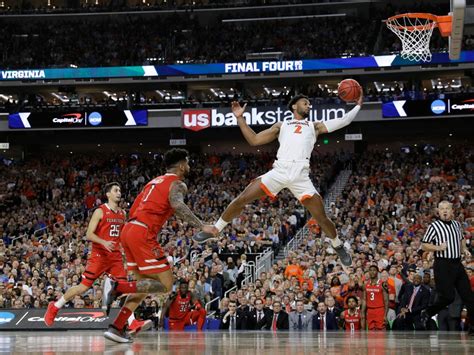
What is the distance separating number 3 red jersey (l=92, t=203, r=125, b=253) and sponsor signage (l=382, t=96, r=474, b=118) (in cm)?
2604

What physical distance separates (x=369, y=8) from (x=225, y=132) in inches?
488

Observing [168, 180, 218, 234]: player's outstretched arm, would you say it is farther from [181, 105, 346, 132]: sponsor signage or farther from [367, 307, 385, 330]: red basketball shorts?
[181, 105, 346, 132]: sponsor signage

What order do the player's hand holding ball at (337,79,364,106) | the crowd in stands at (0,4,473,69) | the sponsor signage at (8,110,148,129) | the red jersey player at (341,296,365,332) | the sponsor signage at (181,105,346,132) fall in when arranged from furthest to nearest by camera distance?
the crowd in stands at (0,4,473,69), the sponsor signage at (8,110,148,129), the sponsor signage at (181,105,346,132), the red jersey player at (341,296,365,332), the player's hand holding ball at (337,79,364,106)

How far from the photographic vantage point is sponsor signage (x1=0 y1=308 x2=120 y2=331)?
19703 mm

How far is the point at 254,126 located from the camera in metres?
40.0

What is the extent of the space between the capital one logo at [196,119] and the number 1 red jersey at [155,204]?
95.0 feet

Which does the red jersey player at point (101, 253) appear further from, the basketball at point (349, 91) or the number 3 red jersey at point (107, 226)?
the basketball at point (349, 91)

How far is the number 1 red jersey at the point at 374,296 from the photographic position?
1842 centimetres

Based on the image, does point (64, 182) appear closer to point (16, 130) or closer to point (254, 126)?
point (16, 130)

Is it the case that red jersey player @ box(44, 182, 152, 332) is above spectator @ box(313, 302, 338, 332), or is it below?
above

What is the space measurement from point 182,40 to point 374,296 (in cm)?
3091

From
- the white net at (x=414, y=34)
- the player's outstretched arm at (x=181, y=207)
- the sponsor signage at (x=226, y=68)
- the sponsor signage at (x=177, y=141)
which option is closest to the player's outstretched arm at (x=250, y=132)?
the player's outstretched arm at (x=181, y=207)

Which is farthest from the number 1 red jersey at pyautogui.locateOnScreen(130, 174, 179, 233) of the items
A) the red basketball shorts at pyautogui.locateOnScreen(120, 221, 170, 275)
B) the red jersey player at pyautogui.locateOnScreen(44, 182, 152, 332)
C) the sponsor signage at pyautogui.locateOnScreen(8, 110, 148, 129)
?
the sponsor signage at pyautogui.locateOnScreen(8, 110, 148, 129)

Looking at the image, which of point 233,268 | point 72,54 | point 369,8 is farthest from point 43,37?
point 233,268
